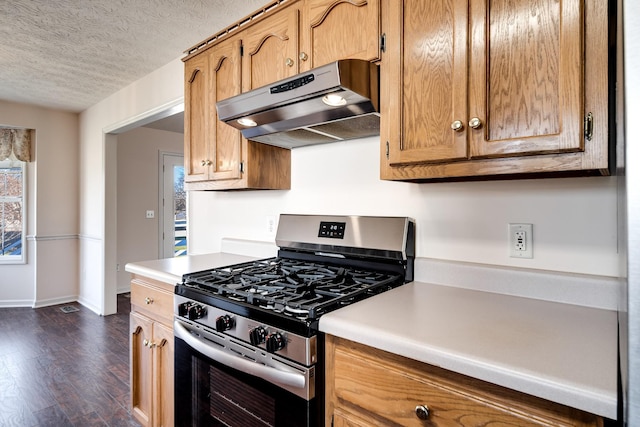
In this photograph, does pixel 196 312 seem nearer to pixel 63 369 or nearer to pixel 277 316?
pixel 277 316

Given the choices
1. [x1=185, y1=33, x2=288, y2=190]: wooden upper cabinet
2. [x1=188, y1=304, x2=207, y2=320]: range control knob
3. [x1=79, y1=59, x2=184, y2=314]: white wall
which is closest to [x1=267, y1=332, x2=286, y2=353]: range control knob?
[x1=188, y1=304, x2=207, y2=320]: range control knob

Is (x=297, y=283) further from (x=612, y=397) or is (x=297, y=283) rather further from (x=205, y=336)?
(x=612, y=397)

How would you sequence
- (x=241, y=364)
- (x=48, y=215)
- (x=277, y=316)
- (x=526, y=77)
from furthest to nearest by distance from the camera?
(x=48, y=215) < (x=241, y=364) < (x=277, y=316) < (x=526, y=77)

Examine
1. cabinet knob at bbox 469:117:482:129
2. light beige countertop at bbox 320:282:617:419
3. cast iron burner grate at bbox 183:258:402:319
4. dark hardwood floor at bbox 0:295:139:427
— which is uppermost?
cabinet knob at bbox 469:117:482:129

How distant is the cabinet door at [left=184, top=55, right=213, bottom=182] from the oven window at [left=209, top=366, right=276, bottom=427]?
1.13m

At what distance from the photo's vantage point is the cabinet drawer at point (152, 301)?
65.5 inches

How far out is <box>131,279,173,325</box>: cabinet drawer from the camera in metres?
1.66

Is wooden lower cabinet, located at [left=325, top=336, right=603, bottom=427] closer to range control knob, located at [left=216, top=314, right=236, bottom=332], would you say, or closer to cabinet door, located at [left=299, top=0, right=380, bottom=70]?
range control knob, located at [left=216, top=314, right=236, bottom=332]

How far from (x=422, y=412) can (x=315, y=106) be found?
41.4 inches

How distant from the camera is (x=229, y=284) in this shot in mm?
1432

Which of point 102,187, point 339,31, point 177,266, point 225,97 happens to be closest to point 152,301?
point 177,266

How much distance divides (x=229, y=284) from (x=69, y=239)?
4.16 meters

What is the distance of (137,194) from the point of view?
5000mm

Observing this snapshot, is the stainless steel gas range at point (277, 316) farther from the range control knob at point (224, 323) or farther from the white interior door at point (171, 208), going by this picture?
the white interior door at point (171, 208)
